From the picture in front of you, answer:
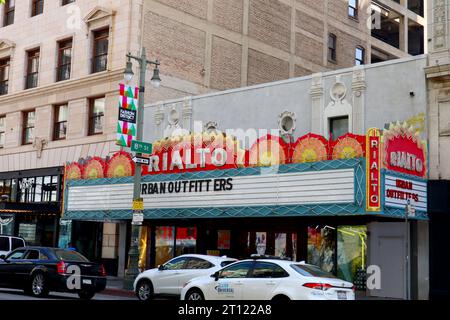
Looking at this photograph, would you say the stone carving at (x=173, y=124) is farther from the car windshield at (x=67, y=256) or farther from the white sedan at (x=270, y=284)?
the white sedan at (x=270, y=284)

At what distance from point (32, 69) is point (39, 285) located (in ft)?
71.3

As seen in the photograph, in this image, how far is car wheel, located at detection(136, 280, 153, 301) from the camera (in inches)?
741

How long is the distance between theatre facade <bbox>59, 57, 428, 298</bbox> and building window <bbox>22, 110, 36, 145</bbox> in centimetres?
839

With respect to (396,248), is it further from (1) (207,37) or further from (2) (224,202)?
(1) (207,37)

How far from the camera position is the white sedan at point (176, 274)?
17.9 meters

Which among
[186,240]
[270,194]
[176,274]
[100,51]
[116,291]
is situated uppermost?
[100,51]

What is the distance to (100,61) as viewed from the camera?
33.2 meters

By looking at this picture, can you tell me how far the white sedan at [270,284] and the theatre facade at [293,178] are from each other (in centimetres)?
458

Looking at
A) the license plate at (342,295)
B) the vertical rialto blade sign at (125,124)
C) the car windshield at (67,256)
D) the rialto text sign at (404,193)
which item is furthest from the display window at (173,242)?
the license plate at (342,295)

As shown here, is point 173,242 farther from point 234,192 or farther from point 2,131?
point 2,131

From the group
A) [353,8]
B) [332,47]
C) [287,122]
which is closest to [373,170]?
[287,122]

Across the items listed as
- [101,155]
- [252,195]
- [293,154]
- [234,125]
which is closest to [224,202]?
[252,195]

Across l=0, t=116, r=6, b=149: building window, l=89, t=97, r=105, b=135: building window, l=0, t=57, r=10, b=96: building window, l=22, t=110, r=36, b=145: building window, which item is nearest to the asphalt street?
l=89, t=97, r=105, b=135: building window

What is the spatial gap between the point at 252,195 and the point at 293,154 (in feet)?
6.93
